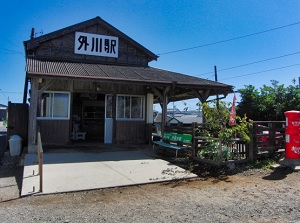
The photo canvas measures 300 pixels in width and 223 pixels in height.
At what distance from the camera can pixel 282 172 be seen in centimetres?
778

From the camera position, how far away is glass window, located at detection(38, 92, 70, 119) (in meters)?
11.9

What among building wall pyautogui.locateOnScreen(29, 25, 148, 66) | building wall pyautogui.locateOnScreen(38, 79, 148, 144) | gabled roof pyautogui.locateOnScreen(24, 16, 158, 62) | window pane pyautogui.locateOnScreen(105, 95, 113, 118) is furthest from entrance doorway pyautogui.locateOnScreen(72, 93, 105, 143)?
gabled roof pyautogui.locateOnScreen(24, 16, 158, 62)

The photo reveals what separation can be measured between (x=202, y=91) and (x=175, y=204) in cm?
897

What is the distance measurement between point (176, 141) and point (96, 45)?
7242mm

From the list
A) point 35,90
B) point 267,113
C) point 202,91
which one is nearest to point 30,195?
point 35,90

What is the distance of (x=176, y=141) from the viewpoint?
32.0ft

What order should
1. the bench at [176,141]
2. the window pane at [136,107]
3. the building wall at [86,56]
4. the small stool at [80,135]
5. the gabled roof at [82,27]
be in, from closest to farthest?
the bench at [176,141] < the gabled roof at [82,27] < the building wall at [86,56] < the window pane at [136,107] < the small stool at [80,135]

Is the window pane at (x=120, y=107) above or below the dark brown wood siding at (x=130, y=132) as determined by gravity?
above

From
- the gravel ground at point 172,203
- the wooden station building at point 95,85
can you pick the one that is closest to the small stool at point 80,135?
the wooden station building at point 95,85

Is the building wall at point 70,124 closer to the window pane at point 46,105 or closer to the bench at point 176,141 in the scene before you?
the window pane at point 46,105

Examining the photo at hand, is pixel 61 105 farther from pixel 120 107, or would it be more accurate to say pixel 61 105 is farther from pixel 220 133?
pixel 220 133

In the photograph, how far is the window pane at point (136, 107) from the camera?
1358 cm

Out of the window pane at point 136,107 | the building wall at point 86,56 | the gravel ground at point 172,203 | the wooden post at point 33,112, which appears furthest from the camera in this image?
the window pane at point 136,107

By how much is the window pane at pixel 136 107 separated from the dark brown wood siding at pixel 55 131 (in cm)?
308
